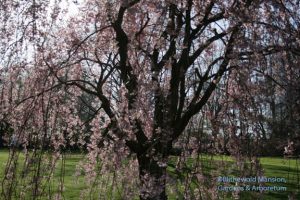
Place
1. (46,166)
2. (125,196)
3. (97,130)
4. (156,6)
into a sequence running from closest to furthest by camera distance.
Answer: (156,6) → (125,196) → (46,166) → (97,130)

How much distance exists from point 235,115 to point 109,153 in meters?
1.15

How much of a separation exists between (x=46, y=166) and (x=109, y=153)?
54cm

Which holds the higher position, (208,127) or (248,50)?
(248,50)

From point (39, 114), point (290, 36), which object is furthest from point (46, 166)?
point (290, 36)

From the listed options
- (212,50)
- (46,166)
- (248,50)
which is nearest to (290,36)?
(248,50)

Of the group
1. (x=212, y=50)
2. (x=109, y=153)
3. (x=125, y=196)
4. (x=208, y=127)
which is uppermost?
(x=212, y=50)

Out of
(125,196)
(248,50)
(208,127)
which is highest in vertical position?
(248,50)

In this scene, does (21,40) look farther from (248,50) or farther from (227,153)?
(227,153)

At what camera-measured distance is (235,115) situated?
10.7ft

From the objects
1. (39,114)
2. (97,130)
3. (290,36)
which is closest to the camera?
(290,36)

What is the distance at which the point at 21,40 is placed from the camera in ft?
10.2

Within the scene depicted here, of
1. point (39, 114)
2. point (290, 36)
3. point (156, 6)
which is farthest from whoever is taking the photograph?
point (39, 114)

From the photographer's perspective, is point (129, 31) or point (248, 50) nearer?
point (248, 50)

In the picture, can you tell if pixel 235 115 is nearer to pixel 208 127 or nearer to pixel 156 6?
pixel 208 127
